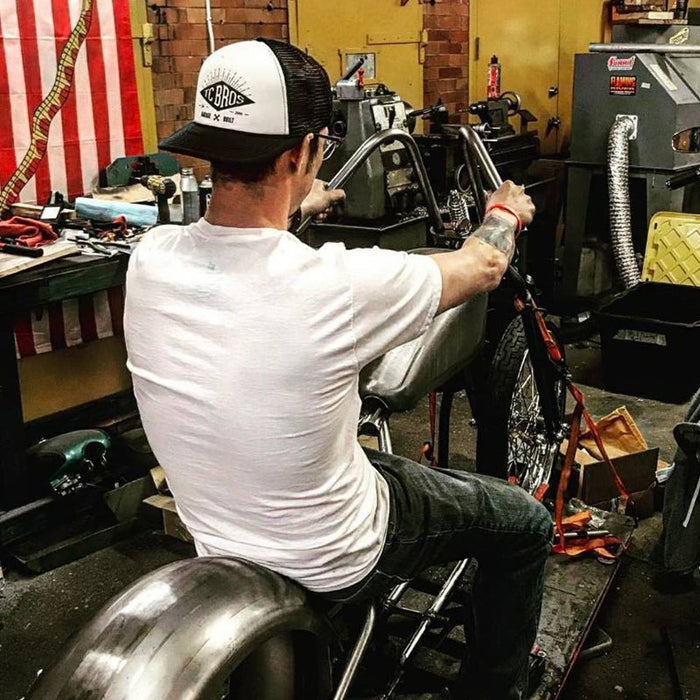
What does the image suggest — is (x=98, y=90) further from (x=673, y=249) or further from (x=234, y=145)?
(x=673, y=249)

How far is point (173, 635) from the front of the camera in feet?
4.03

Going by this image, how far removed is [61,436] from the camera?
132 inches

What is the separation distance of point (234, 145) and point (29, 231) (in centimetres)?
195

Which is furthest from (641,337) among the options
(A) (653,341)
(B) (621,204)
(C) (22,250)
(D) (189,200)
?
(C) (22,250)

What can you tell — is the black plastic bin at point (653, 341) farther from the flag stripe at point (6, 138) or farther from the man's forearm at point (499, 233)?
the flag stripe at point (6, 138)

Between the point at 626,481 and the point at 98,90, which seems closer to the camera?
the point at 626,481

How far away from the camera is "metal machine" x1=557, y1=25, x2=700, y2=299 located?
4.85 metres

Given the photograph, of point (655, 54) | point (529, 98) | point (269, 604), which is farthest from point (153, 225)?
point (529, 98)

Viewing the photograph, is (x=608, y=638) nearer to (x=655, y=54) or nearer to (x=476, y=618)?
(x=476, y=618)

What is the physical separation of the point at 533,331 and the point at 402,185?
1.81 m

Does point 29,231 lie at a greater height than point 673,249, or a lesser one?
greater

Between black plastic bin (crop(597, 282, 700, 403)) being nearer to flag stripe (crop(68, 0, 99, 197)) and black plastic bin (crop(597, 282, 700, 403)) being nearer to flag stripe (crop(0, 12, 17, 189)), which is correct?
flag stripe (crop(68, 0, 99, 197))

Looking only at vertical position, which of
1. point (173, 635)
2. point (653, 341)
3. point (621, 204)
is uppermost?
point (173, 635)

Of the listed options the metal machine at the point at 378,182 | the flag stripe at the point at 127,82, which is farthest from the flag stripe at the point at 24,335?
the metal machine at the point at 378,182
